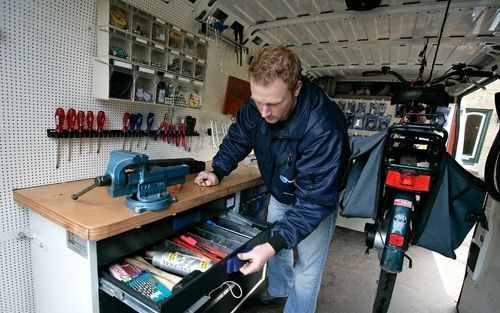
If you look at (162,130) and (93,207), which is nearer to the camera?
(93,207)

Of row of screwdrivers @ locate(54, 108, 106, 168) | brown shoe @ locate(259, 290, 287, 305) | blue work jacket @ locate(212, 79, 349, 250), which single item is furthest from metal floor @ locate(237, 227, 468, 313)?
row of screwdrivers @ locate(54, 108, 106, 168)

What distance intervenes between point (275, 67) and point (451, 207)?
91 centimetres

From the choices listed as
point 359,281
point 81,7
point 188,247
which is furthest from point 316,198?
point 359,281

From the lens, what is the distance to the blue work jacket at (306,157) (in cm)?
99

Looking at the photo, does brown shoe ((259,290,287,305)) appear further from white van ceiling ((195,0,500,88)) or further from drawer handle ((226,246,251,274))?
white van ceiling ((195,0,500,88))

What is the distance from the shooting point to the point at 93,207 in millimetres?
885

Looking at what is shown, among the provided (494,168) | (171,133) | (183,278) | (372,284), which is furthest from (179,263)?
(372,284)

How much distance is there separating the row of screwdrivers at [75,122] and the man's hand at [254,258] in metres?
0.89

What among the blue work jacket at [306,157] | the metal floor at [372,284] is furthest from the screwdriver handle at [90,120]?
the metal floor at [372,284]

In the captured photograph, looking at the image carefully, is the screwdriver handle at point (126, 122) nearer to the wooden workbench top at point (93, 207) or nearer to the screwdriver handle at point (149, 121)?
the screwdriver handle at point (149, 121)

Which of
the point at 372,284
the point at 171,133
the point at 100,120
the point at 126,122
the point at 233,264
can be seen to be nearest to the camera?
the point at 233,264

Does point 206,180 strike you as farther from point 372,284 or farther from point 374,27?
point 372,284

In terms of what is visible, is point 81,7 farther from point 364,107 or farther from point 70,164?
point 364,107

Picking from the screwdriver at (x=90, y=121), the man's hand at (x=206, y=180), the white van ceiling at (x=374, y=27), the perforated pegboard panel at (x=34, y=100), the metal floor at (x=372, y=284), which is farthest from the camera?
the metal floor at (x=372, y=284)
